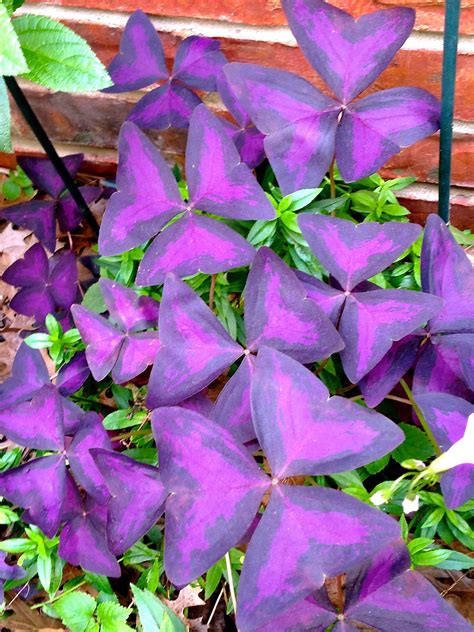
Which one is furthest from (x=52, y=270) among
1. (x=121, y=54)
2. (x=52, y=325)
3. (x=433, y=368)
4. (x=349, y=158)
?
(x=433, y=368)

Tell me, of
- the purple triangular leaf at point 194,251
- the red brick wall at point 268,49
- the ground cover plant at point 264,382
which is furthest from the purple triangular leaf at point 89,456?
the red brick wall at point 268,49

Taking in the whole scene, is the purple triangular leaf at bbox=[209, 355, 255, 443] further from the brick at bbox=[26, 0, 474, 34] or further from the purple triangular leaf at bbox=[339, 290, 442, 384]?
the brick at bbox=[26, 0, 474, 34]

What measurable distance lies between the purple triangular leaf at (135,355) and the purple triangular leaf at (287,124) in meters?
0.33

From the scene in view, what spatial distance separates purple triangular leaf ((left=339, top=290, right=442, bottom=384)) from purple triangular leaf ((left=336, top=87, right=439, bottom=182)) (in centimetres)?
18

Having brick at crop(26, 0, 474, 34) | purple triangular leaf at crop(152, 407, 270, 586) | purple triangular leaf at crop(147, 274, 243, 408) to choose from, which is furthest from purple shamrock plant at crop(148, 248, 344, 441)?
brick at crop(26, 0, 474, 34)

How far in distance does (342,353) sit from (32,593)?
0.77 m

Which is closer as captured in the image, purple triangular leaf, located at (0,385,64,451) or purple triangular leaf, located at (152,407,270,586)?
purple triangular leaf, located at (152,407,270,586)

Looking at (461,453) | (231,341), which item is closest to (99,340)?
(231,341)

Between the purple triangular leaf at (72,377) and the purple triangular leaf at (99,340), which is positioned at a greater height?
the purple triangular leaf at (99,340)

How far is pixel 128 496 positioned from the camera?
2.80ft

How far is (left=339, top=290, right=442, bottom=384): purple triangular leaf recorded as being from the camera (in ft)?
2.86

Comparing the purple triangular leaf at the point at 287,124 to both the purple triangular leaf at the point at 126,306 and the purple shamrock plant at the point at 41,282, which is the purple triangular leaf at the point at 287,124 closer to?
the purple triangular leaf at the point at 126,306

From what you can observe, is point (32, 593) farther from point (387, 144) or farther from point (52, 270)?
point (387, 144)

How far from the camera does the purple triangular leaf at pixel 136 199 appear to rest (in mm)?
995
